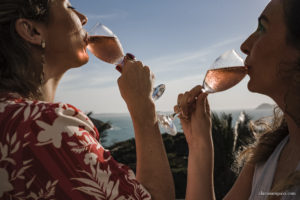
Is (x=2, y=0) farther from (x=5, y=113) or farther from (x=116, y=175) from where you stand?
(x=116, y=175)

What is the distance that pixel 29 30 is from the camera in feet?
5.28

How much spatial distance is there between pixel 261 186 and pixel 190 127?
2.76 feet

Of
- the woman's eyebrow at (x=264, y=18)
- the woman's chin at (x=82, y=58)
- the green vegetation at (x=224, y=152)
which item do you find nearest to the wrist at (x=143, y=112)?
the woman's chin at (x=82, y=58)

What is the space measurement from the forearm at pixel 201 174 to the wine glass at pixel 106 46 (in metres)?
1.08

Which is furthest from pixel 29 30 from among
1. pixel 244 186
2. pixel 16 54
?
pixel 244 186

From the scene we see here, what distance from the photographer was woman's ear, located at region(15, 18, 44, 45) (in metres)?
1.56

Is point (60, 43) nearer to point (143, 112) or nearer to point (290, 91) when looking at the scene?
point (143, 112)

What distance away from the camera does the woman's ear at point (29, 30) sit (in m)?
1.56

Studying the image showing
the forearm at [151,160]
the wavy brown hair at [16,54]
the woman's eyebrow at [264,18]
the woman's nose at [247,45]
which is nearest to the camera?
the forearm at [151,160]

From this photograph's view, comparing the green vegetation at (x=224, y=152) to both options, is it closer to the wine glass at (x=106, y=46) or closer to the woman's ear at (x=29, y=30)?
the wine glass at (x=106, y=46)

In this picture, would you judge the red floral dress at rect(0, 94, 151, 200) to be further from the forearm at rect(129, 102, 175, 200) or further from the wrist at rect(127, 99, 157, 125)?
the wrist at rect(127, 99, 157, 125)

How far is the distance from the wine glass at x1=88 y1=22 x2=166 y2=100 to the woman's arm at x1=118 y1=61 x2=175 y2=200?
626 millimetres

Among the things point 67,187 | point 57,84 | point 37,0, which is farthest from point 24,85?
point 67,187

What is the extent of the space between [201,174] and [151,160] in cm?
97
